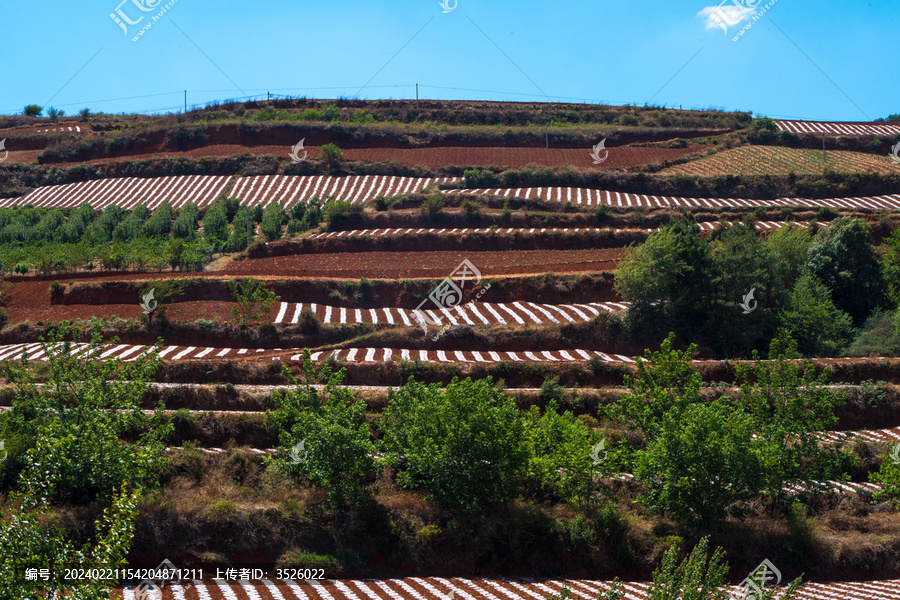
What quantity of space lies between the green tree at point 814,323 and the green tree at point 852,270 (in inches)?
146

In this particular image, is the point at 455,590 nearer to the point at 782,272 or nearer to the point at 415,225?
the point at 782,272

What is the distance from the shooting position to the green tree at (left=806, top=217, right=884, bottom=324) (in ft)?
150

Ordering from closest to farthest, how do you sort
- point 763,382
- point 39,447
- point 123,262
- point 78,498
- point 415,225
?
1. point 39,447
2. point 78,498
3. point 763,382
4. point 123,262
5. point 415,225

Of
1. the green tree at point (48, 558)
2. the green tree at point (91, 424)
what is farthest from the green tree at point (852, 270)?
the green tree at point (48, 558)

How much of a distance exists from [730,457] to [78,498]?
2007 cm

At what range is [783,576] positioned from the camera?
2272 cm

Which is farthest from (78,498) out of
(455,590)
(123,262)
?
(123,262)

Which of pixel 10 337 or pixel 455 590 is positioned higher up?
pixel 10 337

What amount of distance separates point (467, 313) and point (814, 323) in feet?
64.4

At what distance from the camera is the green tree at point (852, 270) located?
45812 millimetres

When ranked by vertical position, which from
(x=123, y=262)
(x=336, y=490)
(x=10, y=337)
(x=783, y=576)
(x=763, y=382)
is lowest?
(x=783, y=576)

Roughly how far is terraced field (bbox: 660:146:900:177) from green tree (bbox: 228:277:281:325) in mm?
52608

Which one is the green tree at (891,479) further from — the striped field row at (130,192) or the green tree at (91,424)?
the striped field row at (130,192)

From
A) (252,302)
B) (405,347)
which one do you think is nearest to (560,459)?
(405,347)
